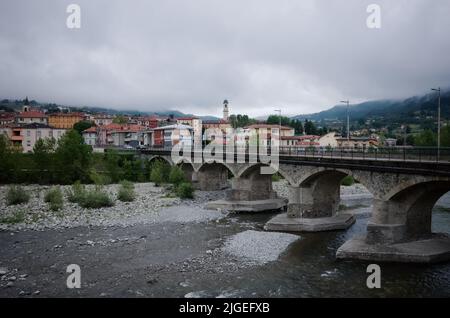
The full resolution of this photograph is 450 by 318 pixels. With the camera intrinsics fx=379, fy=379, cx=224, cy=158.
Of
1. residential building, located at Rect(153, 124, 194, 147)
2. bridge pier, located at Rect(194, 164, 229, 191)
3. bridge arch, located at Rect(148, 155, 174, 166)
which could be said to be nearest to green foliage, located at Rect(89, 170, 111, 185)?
bridge arch, located at Rect(148, 155, 174, 166)

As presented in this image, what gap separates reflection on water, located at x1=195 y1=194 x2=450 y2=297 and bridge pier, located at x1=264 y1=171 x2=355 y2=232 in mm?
7594

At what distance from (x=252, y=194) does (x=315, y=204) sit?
1164 centimetres

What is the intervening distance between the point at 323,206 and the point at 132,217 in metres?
19.1

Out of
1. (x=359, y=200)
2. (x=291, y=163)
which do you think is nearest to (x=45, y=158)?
(x=291, y=163)

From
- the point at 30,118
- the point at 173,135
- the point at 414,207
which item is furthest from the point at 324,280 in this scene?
the point at 30,118

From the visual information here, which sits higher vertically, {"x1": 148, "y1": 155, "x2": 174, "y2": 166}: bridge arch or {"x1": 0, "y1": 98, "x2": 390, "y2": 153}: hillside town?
{"x1": 0, "y1": 98, "x2": 390, "y2": 153}: hillside town

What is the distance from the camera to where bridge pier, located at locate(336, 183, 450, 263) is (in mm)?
23875

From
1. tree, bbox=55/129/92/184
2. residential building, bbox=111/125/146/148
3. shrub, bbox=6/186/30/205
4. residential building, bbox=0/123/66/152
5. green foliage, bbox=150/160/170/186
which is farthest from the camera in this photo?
residential building, bbox=111/125/146/148

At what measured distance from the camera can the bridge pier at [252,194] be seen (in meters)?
44.5

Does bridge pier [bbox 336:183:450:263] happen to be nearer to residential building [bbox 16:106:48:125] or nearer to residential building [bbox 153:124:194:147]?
residential building [bbox 153:124:194:147]

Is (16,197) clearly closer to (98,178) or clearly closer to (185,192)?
(98,178)

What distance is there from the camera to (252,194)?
45.9 meters

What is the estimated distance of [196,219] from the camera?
38.8 metres

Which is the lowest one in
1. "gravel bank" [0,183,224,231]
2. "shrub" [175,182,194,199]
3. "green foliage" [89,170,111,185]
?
"gravel bank" [0,183,224,231]
